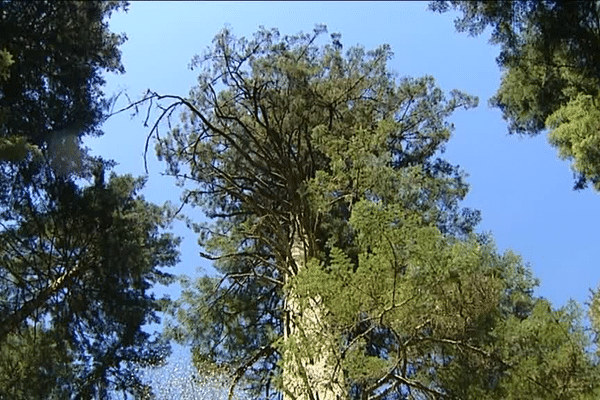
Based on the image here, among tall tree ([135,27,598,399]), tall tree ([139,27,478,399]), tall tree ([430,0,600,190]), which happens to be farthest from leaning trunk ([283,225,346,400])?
tall tree ([430,0,600,190])

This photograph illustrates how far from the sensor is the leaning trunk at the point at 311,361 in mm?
4602

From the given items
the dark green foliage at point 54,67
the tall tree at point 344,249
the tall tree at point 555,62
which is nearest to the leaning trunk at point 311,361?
the tall tree at point 344,249

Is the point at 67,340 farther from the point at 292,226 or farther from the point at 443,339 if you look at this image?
the point at 443,339

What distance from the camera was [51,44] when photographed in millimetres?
5297

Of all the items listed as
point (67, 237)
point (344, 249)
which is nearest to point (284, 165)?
point (344, 249)

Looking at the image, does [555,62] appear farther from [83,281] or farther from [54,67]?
[83,281]

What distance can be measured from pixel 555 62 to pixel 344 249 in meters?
3.43

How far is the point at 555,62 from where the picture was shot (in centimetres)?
457

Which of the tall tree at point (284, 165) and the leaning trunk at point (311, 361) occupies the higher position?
the tall tree at point (284, 165)

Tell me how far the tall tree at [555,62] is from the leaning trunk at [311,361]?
223cm

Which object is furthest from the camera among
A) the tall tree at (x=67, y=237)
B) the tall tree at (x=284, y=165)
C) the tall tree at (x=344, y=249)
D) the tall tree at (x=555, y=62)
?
the tall tree at (x=284, y=165)

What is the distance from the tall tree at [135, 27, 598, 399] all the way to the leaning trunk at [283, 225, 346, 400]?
0.6 inches

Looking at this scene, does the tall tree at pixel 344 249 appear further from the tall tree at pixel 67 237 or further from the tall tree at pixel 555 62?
the tall tree at pixel 555 62

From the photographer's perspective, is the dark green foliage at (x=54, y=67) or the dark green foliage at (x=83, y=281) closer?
the dark green foliage at (x=54, y=67)
